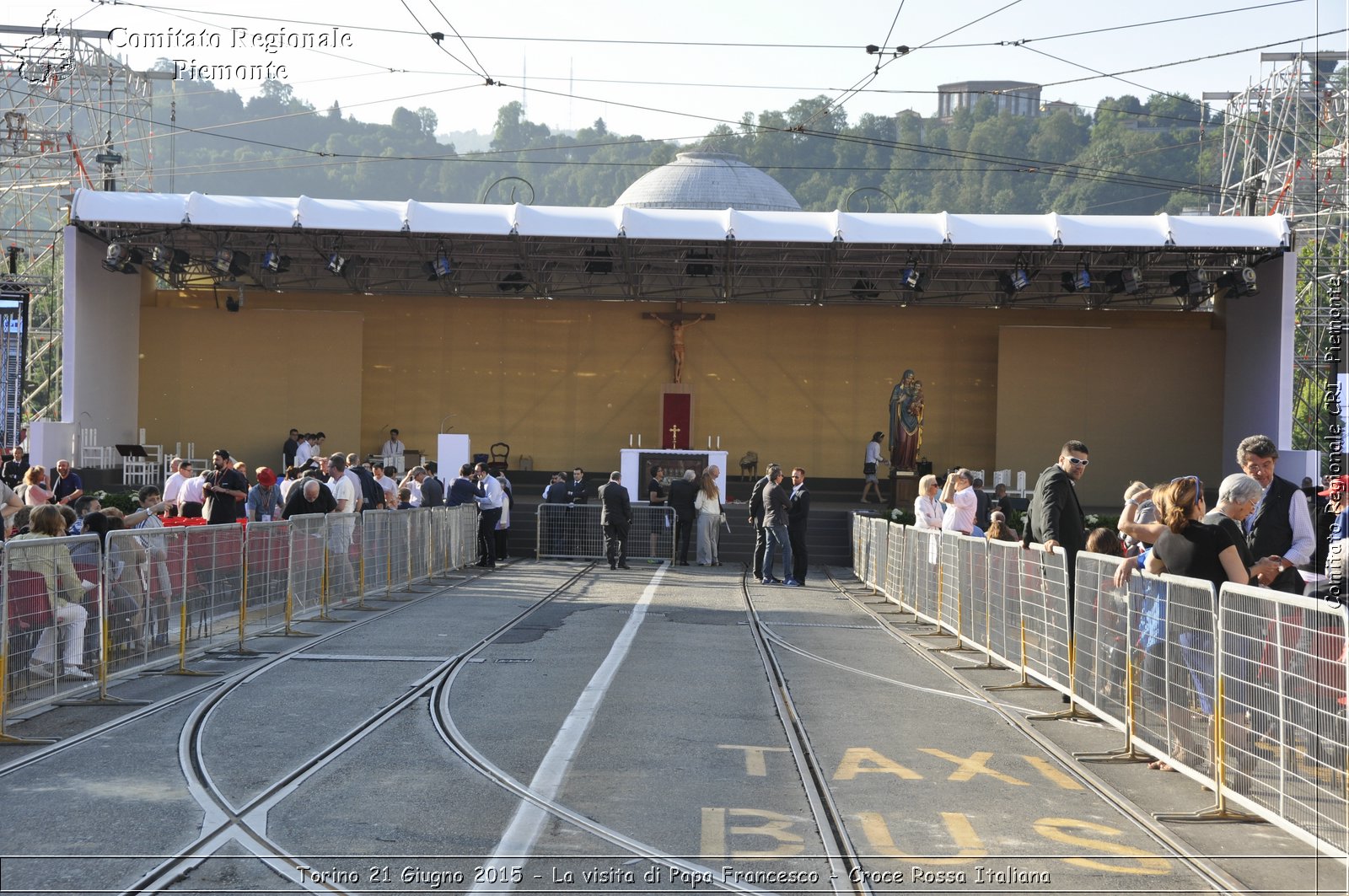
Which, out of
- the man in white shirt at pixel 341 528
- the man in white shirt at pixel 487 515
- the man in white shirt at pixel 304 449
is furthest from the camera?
the man in white shirt at pixel 304 449

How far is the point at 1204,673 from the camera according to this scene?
262 inches

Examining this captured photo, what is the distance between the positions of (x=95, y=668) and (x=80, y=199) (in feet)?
69.9

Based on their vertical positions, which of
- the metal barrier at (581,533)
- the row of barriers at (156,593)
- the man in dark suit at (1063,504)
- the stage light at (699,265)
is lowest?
the metal barrier at (581,533)

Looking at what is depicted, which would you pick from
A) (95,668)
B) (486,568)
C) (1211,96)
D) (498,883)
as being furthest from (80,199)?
(1211,96)

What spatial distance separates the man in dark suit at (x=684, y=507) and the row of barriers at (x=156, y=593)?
821 centimetres

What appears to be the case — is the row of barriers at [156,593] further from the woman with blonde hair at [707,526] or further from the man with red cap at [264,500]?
the woman with blonde hair at [707,526]

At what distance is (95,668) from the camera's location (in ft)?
30.1

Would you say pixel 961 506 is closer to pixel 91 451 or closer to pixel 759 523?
pixel 759 523

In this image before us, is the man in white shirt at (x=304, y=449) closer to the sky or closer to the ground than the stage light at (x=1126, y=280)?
closer to the ground

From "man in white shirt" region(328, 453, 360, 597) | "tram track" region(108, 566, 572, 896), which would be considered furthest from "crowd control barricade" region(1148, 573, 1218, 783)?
"man in white shirt" region(328, 453, 360, 597)

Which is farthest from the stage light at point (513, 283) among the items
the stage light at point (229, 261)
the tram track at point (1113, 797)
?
the tram track at point (1113, 797)

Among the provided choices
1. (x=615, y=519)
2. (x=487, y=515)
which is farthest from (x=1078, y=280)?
(x=487, y=515)

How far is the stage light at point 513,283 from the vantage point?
33719 mm

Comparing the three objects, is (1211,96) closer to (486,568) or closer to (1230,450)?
(1230,450)
